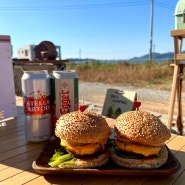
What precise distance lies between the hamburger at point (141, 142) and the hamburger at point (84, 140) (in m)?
0.07

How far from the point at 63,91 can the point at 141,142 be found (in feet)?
1.58

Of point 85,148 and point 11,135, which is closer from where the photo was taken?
point 85,148

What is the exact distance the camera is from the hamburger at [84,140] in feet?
2.81

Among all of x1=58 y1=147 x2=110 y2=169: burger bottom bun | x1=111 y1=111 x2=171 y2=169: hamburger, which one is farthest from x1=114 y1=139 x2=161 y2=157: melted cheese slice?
x1=58 y1=147 x2=110 y2=169: burger bottom bun

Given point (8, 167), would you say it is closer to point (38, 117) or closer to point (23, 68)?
point (38, 117)

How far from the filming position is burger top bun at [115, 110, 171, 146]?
33.6 inches

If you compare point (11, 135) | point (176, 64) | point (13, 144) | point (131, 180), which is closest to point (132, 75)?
point (176, 64)

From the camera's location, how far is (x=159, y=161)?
0.89 metres

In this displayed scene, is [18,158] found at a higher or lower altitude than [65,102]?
lower

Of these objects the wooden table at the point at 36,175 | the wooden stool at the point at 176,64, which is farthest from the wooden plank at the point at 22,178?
the wooden stool at the point at 176,64

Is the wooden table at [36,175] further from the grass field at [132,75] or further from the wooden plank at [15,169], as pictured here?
the grass field at [132,75]

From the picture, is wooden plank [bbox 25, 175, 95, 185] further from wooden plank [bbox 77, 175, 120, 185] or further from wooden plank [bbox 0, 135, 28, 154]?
wooden plank [bbox 0, 135, 28, 154]

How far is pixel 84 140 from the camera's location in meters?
0.85

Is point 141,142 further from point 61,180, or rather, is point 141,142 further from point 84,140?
point 61,180
